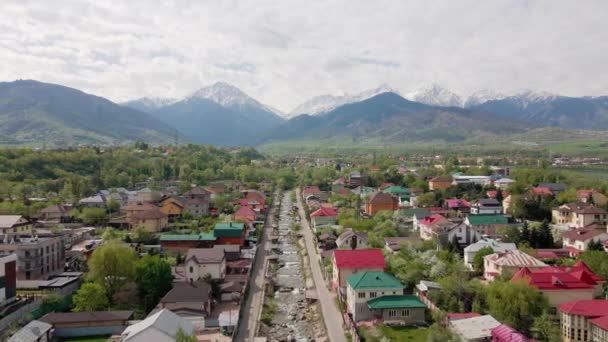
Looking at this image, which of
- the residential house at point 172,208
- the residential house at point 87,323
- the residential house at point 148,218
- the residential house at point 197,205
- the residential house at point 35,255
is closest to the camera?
the residential house at point 87,323

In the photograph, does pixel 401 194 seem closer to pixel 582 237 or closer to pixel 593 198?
pixel 593 198

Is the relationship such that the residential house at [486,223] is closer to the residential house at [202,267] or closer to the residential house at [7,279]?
the residential house at [202,267]

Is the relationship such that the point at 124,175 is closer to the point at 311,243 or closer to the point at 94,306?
the point at 311,243

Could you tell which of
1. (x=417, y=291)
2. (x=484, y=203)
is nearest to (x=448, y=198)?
(x=484, y=203)

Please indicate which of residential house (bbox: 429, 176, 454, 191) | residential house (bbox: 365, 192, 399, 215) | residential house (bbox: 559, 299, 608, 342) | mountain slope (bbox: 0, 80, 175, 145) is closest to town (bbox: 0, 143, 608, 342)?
residential house (bbox: 559, 299, 608, 342)

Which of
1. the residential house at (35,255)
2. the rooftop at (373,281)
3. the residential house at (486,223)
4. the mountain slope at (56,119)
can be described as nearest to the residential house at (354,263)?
the rooftop at (373,281)

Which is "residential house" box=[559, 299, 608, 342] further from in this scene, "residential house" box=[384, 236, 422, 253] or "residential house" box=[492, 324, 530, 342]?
"residential house" box=[384, 236, 422, 253]
